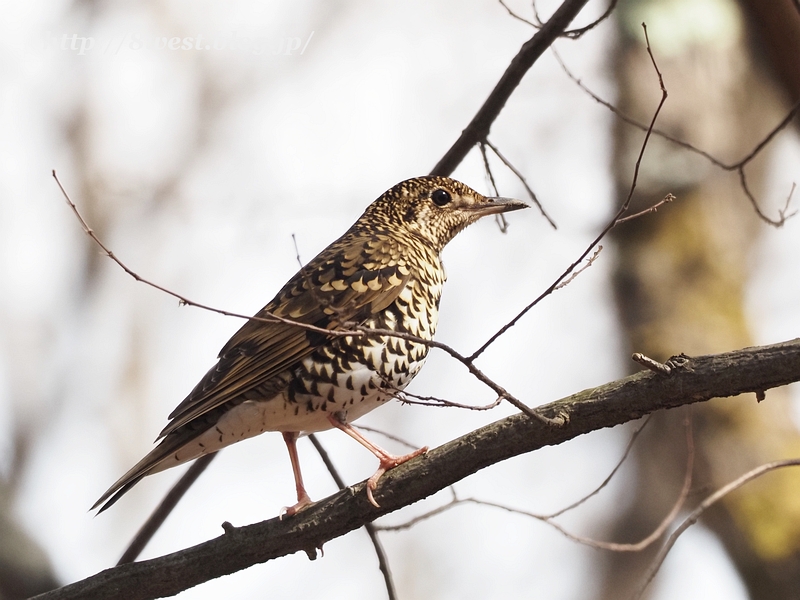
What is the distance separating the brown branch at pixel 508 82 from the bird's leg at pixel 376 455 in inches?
68.6

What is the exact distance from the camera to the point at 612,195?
824 centimetres

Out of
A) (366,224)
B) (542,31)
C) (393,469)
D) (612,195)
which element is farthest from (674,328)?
(393,469)

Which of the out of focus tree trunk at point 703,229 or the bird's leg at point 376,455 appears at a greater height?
the out of focus tree trunk at point 703,229

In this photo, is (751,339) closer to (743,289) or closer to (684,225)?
(743,289)

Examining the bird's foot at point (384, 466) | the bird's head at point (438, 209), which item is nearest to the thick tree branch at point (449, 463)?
the bird's foot at point (384, 466)

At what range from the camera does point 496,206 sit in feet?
18.5

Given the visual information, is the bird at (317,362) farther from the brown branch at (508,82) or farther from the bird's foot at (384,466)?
the brown branch at (508,82)

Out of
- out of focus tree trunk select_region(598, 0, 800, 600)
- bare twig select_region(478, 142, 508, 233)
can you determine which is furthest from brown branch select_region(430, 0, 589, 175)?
out of focus tree trunk select_region(598, 0, 800, 600)

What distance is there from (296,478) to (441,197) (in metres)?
2.06

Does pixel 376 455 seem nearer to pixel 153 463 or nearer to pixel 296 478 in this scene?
pixel 296 478

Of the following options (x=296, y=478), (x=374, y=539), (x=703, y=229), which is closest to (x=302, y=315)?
(x=296, y=478)

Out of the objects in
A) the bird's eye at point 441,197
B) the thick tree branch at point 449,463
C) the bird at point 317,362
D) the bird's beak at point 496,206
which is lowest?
the thick tree branch at point 449,463

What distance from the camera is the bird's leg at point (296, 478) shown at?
13.3 ft

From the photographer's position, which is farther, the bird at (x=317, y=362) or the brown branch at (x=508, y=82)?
the brown branch at (x=508, y=82)
